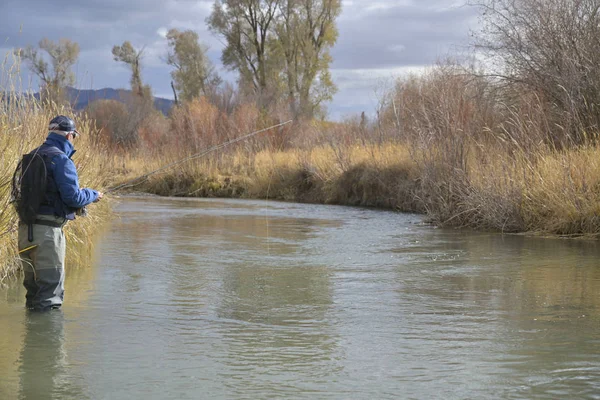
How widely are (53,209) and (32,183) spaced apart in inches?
9.7

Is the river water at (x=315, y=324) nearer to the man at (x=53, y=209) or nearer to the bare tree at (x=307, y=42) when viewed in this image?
the man at (x=53, y=209)

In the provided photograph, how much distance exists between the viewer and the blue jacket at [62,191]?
6004 millimetres

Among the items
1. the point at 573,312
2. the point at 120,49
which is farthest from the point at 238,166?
the point at 120,49

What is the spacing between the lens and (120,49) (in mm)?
51875

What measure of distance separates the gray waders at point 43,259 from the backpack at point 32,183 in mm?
66

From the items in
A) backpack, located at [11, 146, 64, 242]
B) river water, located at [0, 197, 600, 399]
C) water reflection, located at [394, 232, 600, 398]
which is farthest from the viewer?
backpack, located at [11, 146, 64, 242]

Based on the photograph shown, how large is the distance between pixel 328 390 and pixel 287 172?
17.5 metres

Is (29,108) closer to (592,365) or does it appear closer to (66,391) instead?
(66,391)

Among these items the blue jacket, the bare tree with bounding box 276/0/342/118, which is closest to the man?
the blue jacket

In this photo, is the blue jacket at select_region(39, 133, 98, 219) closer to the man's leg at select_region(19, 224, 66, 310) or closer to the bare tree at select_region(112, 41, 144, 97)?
the man's leg at select_region(19, 224, 66, 310)

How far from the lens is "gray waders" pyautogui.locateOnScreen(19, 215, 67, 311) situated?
19.9 ft

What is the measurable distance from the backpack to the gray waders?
0.07m

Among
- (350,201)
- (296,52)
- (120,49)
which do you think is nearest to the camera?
(350,201)

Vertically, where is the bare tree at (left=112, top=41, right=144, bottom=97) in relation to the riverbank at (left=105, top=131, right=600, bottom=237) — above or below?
above
